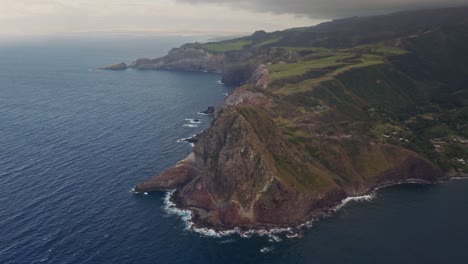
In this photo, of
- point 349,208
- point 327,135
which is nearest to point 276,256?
point 349,208

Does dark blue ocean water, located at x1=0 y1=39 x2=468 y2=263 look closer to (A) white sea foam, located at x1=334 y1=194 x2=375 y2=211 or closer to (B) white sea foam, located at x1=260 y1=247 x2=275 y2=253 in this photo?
(B) white sea foam, located at x1=260 y1=247 x2=275 y2=253

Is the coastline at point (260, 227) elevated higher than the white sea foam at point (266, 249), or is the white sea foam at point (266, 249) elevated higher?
the coastline at point (260, 227)

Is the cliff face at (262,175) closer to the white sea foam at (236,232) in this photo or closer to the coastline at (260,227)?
the coastline at (260,227)

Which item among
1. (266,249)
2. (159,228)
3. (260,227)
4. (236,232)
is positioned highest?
(159,228)

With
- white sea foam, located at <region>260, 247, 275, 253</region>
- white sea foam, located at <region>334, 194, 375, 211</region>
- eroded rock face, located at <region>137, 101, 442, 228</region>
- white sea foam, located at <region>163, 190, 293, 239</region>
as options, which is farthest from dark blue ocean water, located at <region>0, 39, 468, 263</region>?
eroded rock face, located at <region>137, 101, 442, 228</region>

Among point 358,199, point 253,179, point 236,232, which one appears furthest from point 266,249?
point 358,199

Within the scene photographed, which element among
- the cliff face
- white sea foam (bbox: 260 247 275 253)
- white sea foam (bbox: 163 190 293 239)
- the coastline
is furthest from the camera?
the cliff face

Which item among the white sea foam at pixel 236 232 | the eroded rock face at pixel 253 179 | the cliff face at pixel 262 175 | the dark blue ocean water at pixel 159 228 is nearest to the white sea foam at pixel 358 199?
the eroded rock face at pixel 253 179

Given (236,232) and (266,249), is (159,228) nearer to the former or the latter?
(236,232)

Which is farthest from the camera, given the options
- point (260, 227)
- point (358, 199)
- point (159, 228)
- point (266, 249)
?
point (358, 199)

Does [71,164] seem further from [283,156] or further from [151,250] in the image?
[283,156]

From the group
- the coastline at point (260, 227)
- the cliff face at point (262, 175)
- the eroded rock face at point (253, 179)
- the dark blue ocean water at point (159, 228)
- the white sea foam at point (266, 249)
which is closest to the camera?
the dark blue ocean water at point (159, 228)
